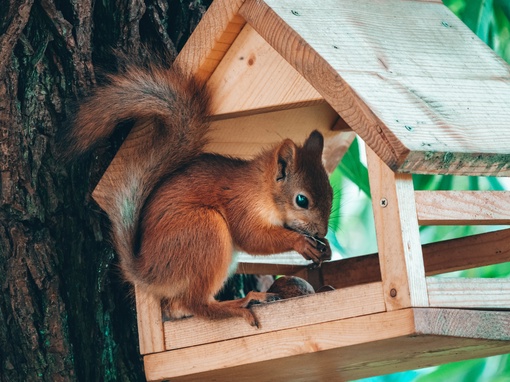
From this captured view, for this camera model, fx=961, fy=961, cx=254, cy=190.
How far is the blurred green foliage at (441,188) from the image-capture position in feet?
13.0

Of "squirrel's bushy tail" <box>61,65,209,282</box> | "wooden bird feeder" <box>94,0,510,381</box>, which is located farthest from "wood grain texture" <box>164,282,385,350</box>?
"squirrel's bushy tail" <box>61,65,209,282</box>

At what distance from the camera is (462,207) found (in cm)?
242

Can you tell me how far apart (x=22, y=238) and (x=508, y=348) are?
55.1 inches

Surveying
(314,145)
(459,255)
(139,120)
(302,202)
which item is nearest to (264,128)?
(314,145)

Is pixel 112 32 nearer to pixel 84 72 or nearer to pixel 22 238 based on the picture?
pixel 84 72

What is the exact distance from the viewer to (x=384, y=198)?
2295 mm

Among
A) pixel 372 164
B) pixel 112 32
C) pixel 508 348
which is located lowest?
pixel 508 348

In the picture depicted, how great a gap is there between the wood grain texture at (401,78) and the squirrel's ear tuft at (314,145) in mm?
463

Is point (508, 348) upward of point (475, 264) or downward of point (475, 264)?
downward

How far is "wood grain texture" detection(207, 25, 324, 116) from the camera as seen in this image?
8.47ft

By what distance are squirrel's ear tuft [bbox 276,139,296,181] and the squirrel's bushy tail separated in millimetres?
256

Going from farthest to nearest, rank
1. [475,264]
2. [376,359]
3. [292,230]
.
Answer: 1. [475,264]
2. [292,230]
3. [376,359]

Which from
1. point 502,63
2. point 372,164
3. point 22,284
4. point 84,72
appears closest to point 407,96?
point 372,164

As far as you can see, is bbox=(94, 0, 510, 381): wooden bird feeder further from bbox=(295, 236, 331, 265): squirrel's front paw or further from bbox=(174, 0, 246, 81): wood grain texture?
bbox=(295, 236, 331, 265): squirrel's front paw
